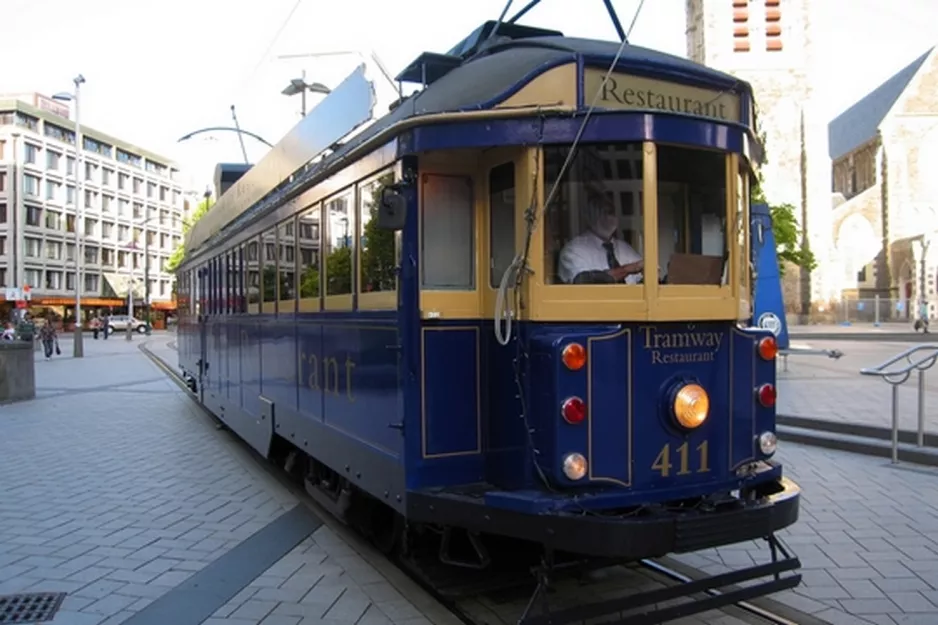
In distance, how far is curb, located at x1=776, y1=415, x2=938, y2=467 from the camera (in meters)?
8.72

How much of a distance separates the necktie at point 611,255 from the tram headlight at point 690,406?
73 centimetres

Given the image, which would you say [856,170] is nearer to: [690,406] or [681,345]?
[681,345]

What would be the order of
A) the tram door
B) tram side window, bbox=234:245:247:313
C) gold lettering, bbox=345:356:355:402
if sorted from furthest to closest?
the tram door → tram side window, bbox=234:245:247:313 → gold lettering, bbox=345:356:355:402

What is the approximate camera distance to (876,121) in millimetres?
64188

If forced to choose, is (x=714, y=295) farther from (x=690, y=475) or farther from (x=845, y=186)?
(x=845, y=186)

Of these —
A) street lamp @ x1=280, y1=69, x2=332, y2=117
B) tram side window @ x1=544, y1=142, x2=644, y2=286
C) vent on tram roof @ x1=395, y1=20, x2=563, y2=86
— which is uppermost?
street lamp @ x1=280, y1=69, x2=332, y2=117

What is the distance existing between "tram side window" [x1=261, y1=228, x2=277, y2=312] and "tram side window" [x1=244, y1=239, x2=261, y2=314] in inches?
10.2

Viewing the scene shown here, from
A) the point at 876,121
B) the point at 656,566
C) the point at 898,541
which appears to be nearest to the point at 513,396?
the point at 656,566

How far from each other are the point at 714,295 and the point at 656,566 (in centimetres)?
199

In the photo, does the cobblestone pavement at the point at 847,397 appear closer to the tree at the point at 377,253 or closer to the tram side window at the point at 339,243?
the tram side window at the point at 339,243

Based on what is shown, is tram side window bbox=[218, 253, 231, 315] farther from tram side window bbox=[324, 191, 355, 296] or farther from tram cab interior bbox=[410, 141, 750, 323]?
tram cab interior bbox=[410, 141, 750, 323]

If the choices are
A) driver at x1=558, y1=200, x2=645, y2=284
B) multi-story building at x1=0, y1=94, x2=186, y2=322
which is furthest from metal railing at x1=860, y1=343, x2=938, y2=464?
multi-story building at x1=0, y1=94, x2=186, y2=322

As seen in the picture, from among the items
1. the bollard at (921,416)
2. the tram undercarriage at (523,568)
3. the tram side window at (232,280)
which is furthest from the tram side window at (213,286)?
the bollard at (921,416)

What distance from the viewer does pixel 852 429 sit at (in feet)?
33.1
